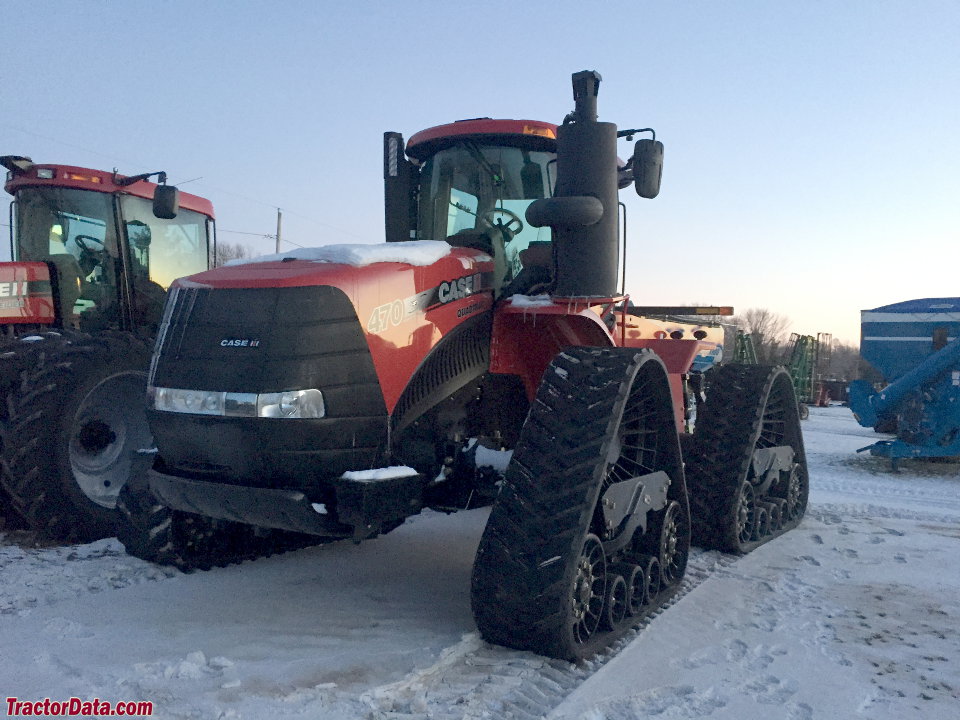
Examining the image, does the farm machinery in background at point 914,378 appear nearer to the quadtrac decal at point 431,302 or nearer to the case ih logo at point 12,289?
the quadtrac decal at point 431,302

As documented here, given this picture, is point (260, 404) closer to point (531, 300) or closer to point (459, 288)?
point (459, 288)

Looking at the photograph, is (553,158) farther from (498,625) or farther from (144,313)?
(144,313)

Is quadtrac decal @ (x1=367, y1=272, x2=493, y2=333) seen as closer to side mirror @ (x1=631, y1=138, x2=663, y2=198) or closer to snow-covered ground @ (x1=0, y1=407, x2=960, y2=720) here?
side mirror @ (x1=631, y1=138, x2=663, y2=198)

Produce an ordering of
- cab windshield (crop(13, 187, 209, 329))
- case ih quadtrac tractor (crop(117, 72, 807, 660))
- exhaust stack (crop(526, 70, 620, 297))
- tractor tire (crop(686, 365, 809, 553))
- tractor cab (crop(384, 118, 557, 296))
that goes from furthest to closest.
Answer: cab windshield (crop(13, 187, 209, 329)), tractor tire (crop(686, 365, 809, 553)), tractor cab (crop(384, 118, 557, 296)), exhaust stack (crop(526, 70, 620, 297)), case ih quadtrac tractor (crop(117, 72, 807, 660))

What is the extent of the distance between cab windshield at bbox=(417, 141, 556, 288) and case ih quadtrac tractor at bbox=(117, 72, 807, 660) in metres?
0.01

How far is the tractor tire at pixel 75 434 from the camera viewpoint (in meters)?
4.97

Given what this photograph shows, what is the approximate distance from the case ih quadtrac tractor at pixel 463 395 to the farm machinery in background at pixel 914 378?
6479 millimetres

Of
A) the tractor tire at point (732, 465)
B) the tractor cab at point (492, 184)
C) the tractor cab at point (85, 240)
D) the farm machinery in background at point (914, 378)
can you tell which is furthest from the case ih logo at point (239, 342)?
the farm machinery in background at point (914, 378)

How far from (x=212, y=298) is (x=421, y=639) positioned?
173cm

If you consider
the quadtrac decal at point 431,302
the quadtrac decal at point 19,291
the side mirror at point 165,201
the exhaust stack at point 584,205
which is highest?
the side mirror at point 165,201

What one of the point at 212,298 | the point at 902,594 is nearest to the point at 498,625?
the point at 212,298

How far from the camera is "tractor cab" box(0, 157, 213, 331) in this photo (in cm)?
695

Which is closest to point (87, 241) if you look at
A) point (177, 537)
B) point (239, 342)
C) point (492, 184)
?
point (177, 537)

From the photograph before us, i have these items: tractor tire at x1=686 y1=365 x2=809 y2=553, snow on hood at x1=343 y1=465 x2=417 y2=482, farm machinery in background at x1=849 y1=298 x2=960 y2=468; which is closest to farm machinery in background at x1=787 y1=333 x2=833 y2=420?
farm machinery in background at x1=849 y1=298 x2=960 y2=468
